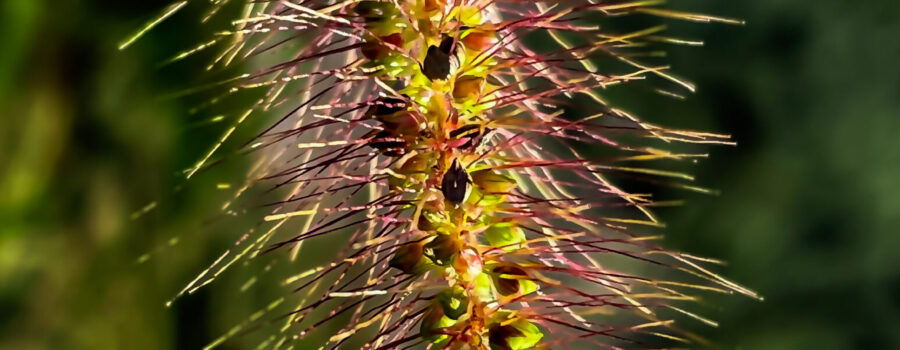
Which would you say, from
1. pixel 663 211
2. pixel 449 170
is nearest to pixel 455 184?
pixel 449 170

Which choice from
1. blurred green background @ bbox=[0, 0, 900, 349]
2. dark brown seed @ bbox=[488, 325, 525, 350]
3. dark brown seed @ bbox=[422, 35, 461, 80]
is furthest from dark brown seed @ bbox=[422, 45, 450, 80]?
blurred green background @ bbox=[0, 0, 900, 349]

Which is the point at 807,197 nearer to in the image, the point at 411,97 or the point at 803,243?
the point at 803,243

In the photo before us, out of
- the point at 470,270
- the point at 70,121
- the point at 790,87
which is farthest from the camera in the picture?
the point at 790,87

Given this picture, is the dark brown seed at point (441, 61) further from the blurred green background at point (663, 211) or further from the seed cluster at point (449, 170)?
the blurred green background at point (663, 211)

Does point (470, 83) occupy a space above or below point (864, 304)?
above

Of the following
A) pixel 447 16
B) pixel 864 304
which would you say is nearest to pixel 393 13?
pixel 447 16

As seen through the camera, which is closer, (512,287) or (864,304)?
(512,287)
